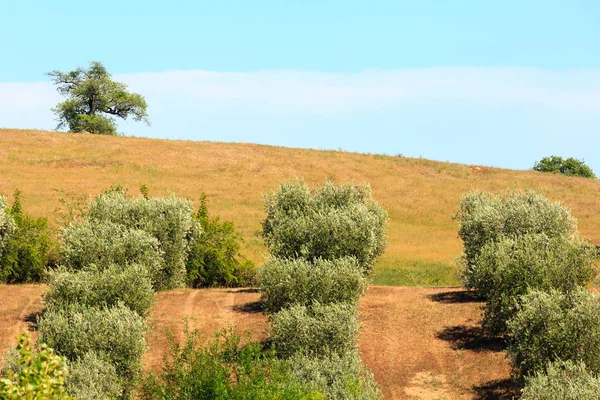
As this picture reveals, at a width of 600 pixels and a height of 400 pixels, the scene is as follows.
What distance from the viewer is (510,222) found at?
54.4 meters

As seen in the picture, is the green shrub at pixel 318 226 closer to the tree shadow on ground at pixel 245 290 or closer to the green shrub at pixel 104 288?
the tree shadow on ground at pixel 245 290

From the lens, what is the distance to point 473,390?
135 ft

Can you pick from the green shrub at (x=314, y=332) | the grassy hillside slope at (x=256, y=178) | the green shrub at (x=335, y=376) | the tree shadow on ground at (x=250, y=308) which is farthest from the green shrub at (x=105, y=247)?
the grassy hillside slope at (x=256, y=178)

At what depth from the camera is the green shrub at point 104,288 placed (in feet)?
147

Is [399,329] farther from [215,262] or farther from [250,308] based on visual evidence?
[215,262]

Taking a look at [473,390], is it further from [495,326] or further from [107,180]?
[107,180]

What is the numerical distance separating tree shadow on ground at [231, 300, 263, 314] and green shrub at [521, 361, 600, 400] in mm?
18126

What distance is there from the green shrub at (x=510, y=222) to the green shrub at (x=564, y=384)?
1601cm

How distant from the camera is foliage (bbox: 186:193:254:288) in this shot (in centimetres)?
6134

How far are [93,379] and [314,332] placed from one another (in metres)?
10.3

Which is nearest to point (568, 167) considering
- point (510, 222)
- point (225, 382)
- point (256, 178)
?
point (256, 178)

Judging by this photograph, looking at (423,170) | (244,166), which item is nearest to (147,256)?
(244,166)

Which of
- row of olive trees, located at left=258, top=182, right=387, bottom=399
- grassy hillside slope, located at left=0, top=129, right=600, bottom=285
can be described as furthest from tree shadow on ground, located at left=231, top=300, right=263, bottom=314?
grassy hillside slope, located at left=0, top=129, right=600, bottom=285

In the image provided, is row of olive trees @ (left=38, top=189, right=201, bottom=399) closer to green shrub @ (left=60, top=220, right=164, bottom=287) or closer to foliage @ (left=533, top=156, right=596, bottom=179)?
green shrub @ (left=60, top=220, right=164, bottom=287)
